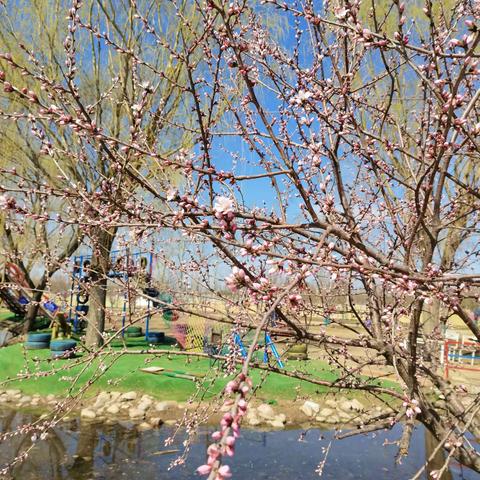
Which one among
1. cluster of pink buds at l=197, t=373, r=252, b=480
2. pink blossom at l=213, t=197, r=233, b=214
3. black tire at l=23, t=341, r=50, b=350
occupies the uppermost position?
pink blossom at l=213, t=197, r=233, b=214

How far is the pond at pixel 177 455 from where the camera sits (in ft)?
21.1

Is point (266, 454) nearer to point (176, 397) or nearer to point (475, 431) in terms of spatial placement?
point (176, 397)

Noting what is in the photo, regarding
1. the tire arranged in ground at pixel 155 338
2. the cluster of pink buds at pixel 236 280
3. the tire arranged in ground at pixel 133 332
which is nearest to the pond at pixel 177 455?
the cluster of pink buds at pixel 236 280

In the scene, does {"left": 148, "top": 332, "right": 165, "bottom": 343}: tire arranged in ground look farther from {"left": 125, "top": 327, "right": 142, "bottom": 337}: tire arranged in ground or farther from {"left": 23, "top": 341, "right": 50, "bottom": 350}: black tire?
{"left": 23, "top": 341, "right": 50, "bottom": 350}: black tire

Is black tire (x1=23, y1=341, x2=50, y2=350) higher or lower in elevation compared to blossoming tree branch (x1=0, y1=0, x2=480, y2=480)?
lower

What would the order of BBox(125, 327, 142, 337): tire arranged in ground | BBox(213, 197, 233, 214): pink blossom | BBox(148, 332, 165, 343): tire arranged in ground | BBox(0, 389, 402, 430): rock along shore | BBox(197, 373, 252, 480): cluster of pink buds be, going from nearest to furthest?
1. BBox(197, 373, 252, 480): cluster of pink buds
2. BBox(213, 197, 233, 214): pink blossom
3. BBox(0, 389, 402, 430): rock along shore
4. BBox(148, 332, 165, 343): tire arranged in ground
5. BBox(125, 327, 142, 337): tire arranged in ground

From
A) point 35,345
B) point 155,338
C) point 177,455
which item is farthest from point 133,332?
point 177,455

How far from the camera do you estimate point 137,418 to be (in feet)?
28.4

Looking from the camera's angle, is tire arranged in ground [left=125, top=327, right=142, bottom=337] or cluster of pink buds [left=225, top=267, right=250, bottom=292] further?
tire arranged in ground [left=125, top=327, right=142, bottom=337]

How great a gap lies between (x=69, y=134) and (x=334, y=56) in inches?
401

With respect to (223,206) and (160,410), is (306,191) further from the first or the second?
(160,410)

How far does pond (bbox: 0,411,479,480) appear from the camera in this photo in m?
6.42

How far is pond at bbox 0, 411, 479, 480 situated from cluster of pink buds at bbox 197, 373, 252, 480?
19.0 ft

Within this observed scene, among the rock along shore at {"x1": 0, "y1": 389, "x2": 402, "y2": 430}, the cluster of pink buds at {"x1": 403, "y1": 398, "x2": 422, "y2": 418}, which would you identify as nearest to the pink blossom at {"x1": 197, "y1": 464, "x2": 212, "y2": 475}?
the cluster of pink buds at {"x1": 403, "y1": 398, "x2": 422, "y2": 418}
